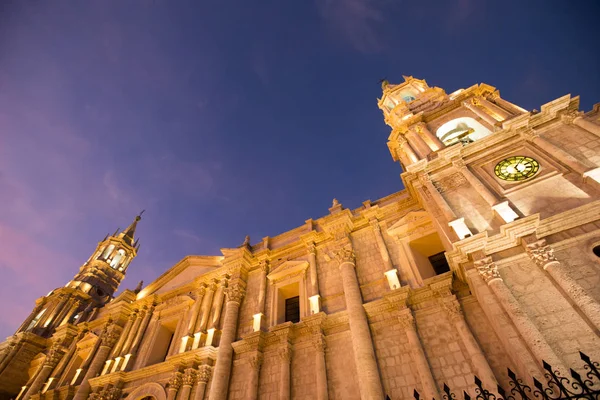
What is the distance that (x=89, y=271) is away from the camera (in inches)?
1297

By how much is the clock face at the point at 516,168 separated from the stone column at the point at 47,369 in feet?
94.5

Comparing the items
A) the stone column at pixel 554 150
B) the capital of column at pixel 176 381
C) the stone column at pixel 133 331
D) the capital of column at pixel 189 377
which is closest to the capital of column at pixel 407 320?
the stone column at pixel 554 150

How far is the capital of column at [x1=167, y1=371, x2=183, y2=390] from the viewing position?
13.6 metres

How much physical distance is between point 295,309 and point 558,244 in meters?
10.9

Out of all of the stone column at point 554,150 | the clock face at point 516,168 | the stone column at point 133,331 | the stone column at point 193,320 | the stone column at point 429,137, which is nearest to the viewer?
the stone column at point 554,150

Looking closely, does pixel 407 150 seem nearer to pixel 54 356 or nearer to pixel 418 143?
pixel 418 143

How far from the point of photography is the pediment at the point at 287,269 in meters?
15.5

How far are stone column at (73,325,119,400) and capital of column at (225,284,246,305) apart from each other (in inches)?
346

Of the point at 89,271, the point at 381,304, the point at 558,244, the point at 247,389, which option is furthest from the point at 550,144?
the point at 89,271

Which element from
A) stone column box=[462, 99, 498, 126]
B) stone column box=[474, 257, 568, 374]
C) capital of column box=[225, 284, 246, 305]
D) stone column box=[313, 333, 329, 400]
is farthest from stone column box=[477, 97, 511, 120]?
capital of column box=[225, 284, 246, 305]

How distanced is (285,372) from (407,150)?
41.1ft

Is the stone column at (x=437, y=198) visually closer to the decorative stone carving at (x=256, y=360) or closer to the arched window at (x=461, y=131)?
the arched window at (x=461, y=131)

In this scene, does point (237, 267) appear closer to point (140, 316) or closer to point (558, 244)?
point (140, 316)

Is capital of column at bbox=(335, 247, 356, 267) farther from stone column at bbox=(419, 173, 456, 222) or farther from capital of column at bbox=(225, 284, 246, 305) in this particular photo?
capital of column at bbox=(225, 284, 246, 305)
